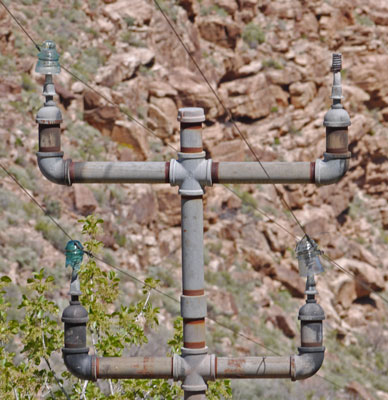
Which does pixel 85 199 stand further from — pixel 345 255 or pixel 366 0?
pixel 366 0

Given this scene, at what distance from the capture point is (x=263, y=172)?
6.81 metres

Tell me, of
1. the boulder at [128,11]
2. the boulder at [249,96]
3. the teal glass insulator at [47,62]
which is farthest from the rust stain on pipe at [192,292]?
the boulder at [249,96]

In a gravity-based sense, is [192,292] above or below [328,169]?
below

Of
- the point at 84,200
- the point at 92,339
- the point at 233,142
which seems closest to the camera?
the point at 92,339

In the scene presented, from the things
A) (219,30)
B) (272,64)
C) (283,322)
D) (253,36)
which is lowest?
(283,322)

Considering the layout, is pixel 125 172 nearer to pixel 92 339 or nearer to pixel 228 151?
pixel 92 339

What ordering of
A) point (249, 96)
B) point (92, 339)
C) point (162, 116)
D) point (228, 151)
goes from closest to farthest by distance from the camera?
point (92, 339)
point (162, 116)
point (228, 151)
point (249, 96)

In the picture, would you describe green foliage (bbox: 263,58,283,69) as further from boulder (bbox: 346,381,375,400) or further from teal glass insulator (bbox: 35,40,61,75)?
teal glass insulator (bbox: 35,40,61,75)

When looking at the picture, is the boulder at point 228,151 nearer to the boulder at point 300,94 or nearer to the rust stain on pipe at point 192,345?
the boulder at point 300,94

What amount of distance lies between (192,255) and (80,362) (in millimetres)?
1161

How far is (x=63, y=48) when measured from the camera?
26719 mm

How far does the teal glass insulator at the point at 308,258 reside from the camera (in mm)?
7102

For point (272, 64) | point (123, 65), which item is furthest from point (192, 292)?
point (272, 64)

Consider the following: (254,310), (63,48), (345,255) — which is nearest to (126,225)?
(254,310)
